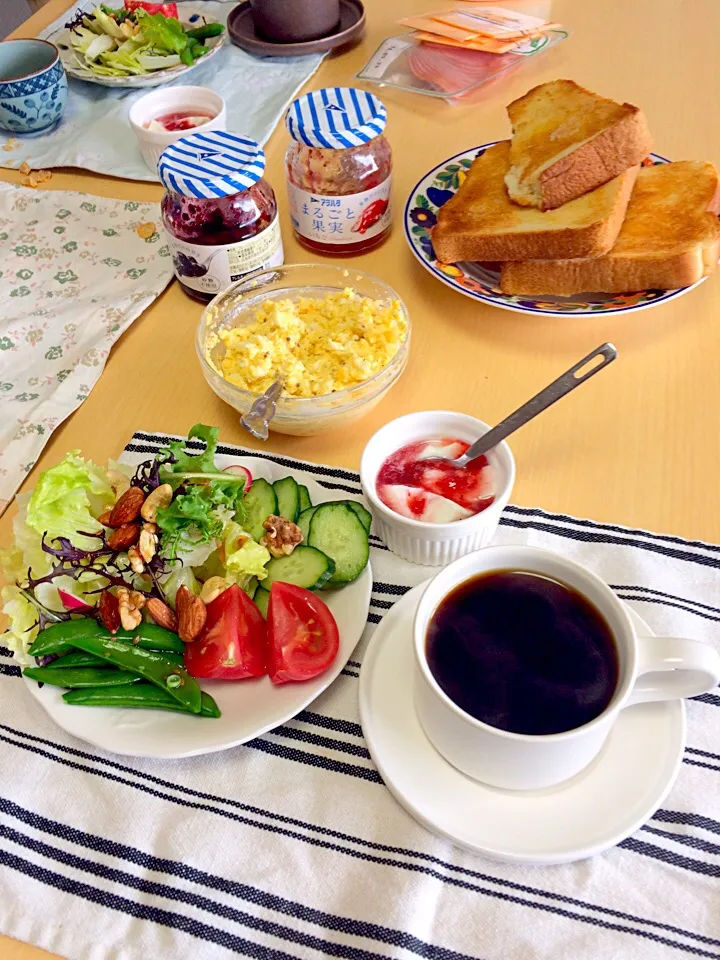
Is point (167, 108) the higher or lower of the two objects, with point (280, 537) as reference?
higher

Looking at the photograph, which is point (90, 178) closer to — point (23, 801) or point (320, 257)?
point (320, 257)

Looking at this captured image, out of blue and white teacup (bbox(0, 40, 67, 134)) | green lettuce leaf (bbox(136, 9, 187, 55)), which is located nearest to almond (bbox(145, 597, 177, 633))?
blue and white teacup (bbox(0, 40, 67, 134))

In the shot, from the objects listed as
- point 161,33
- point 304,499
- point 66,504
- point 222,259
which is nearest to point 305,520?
point 304,499

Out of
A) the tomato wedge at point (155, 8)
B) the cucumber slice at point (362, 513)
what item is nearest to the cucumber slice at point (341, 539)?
the cucumber slice at point (362, 513)

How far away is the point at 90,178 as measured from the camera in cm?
146

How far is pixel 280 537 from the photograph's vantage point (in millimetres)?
777

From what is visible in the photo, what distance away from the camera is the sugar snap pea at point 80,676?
697mm

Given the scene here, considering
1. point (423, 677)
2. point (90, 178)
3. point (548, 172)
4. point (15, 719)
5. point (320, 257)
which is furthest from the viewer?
point (90, 178)

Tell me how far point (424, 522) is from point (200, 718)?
0.28 meters

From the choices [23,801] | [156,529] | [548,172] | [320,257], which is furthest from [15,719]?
[548,172]

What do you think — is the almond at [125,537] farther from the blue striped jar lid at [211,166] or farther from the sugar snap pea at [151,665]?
the blue striped jar lid at [211,166]

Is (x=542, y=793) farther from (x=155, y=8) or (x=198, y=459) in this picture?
(x=155, y=8)

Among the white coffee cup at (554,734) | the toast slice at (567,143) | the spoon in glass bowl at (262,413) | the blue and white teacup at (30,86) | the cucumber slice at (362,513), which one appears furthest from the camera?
the blue and white teacup at (30,86)

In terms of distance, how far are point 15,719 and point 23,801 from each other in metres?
0.08
